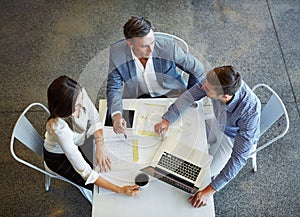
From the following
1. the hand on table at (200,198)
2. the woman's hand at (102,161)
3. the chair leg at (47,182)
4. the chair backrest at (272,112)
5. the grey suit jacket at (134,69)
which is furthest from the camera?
the chair leg at (47,182)

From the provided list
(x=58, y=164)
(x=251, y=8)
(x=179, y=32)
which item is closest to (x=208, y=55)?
(x=179, y=32)

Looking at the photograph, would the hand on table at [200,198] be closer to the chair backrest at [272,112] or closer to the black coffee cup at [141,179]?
the black coffee cup at [141,179]

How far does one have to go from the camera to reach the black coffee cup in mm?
1547

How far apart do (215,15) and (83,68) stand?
1.23 m

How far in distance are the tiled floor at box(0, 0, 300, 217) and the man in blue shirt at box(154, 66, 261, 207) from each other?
56cm

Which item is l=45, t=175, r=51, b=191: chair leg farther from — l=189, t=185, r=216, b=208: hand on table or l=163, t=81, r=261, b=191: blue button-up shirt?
l=189, t=185, r=216, b=208: hand on table

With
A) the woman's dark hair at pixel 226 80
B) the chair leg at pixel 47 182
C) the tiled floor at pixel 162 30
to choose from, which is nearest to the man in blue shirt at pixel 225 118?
the woman's dark hair at pixel 226 80

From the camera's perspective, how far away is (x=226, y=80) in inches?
61.2

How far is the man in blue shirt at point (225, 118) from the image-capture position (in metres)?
1.56

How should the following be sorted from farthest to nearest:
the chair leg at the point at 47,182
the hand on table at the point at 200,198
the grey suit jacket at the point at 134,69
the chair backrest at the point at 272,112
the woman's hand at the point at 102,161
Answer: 1. the chair leg at the point at 47,182
2. the grey suit jacket at the point at 134,69
3. the chair backrest at the point at 272,112
4. the woman's hand at the point at 102,161
5. the hand on table at the point at 200,198

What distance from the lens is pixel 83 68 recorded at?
9.11 feet

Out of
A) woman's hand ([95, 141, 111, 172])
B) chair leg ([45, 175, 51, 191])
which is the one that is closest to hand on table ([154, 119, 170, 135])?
woman's hand ([95, 141, 111, 172])

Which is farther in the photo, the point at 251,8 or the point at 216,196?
the point at 251,8

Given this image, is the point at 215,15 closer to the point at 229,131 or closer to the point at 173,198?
the point at 229,131
